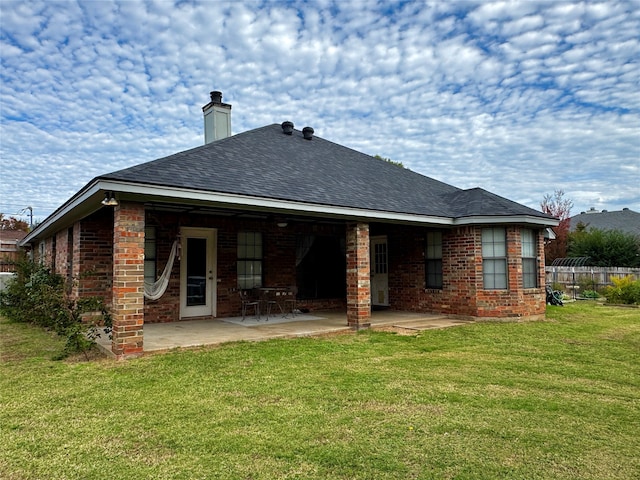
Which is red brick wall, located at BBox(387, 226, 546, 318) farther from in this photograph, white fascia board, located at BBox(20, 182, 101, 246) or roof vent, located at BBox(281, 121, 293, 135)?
white fascia board, located at BBox(20, 182, 101, 246)

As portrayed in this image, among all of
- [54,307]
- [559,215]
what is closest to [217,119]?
[54,307]

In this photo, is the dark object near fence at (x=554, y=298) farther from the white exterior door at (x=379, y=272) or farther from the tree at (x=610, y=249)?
the tree at (x=610, y=249)

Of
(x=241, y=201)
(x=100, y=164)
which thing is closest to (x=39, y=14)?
(x=241, y=201)

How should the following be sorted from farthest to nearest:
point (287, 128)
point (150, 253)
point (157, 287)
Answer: point (287, 128) → point (150, 253) → point (157, 287)

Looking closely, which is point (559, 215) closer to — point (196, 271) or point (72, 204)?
point (196, 271)

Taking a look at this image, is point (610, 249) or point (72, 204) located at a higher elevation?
point (72, 204)

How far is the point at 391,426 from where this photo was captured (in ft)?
12.0

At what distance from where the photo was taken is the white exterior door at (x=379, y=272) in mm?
12727

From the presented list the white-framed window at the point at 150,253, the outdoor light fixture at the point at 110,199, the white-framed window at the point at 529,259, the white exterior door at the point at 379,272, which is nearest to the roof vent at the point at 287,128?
the white exterior door at the point at 379,272

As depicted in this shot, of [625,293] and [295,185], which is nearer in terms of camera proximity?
[295,185]

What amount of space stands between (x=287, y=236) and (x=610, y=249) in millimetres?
20886

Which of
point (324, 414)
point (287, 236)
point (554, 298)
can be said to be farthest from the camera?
point (554, 298)

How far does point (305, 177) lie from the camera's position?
9375mm

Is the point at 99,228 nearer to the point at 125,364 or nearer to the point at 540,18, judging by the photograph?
the point at 125,364
